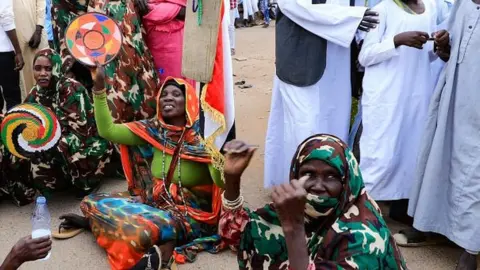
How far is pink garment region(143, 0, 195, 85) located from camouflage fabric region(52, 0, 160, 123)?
88mm

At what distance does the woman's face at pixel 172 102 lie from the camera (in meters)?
3.54

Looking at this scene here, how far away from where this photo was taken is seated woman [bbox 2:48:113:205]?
429cm

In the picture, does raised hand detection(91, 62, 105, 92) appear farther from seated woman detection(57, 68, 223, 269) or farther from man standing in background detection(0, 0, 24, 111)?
man standing in background detection(0, 0, 24, 111)

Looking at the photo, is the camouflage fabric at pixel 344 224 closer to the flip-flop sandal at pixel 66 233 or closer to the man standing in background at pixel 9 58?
the flip-flop sandal at pixel 66 233

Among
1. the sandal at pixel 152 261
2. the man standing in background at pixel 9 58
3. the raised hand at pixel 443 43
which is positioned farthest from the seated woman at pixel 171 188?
the man standing in background at pixel 9 58

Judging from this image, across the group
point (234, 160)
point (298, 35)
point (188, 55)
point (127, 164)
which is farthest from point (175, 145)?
point (234, 160)

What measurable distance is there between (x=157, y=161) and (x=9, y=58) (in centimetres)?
270

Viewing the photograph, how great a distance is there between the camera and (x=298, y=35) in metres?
3.72

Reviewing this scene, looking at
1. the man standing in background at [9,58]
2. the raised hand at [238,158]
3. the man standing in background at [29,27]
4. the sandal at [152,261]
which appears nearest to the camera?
the raised hand at [238,158]

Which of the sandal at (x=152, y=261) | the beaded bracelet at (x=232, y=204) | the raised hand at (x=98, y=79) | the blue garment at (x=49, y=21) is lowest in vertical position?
the sandal at (x=152, y=261)

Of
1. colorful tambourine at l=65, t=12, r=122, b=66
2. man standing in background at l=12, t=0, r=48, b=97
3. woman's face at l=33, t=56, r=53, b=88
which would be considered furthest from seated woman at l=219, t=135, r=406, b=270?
man standing in background at l=12, t=0, r=48, b=97

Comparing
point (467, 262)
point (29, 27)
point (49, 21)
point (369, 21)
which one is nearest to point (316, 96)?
point (369, 21)

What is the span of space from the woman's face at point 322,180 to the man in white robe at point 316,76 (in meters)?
1.59

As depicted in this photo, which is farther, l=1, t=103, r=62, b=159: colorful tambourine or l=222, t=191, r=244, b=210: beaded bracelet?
l=1, t=103, r=62, b=159: colorful tambourine
